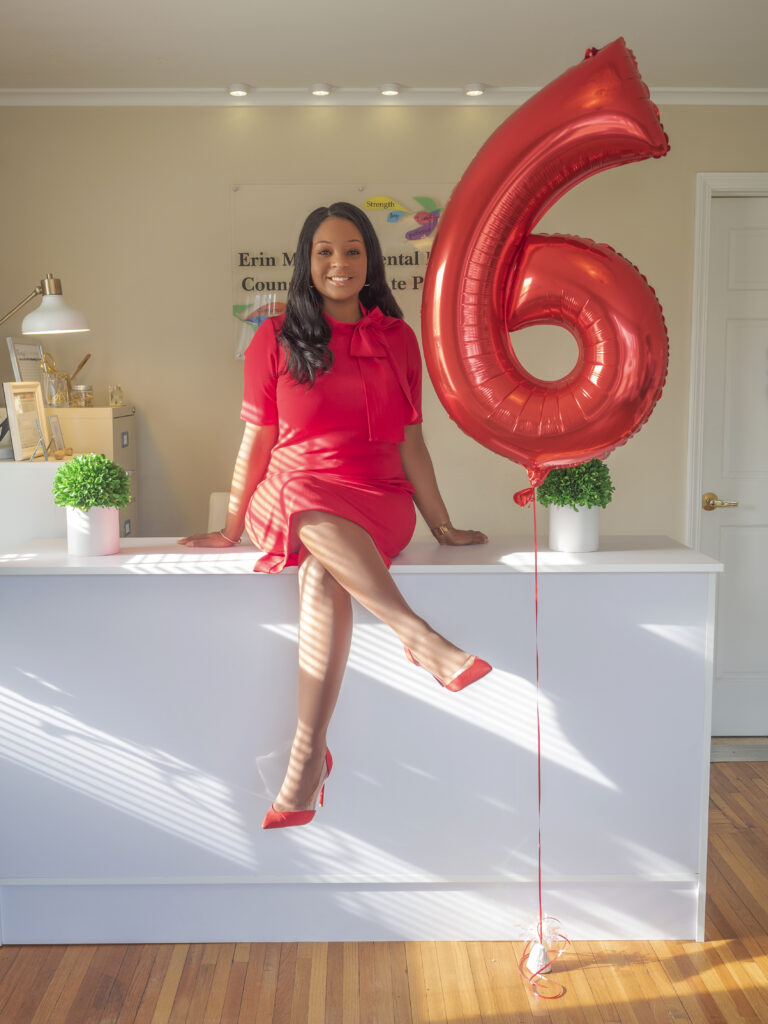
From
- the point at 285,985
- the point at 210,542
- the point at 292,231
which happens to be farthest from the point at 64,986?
the point at 292,231

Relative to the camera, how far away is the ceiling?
9.18 ft

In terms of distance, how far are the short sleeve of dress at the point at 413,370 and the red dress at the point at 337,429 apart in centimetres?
3

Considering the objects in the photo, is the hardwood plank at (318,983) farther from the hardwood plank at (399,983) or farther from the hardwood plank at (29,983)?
the hardwood plank at (29,983)

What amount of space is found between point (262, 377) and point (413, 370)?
1.17ft

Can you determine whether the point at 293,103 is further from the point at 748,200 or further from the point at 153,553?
the point at 153,553

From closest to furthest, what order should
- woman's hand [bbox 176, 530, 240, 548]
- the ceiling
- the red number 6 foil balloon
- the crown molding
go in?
the red number 6 foil balloon → woman's hand [bbox 176, 530, 240, 548] → the ceiling → the crown molding

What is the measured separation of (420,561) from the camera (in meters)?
2.21

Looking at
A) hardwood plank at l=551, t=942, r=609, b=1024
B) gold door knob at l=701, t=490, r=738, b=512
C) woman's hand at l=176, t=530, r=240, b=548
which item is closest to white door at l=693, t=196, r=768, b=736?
gold door knob at l=701, t=490, r=738, b=512

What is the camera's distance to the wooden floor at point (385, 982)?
6.72 ft

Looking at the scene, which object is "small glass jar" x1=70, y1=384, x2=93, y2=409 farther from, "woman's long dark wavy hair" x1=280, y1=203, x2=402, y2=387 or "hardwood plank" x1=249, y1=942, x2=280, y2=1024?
"hardwood plank" x1=249, y1=942, x2=280, y2=1024

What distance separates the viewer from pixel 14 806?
2.26m

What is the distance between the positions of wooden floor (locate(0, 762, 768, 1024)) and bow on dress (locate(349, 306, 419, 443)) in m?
1.22

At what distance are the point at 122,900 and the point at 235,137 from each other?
2.67 meters

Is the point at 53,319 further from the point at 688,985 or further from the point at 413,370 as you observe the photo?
the point at 688,985
